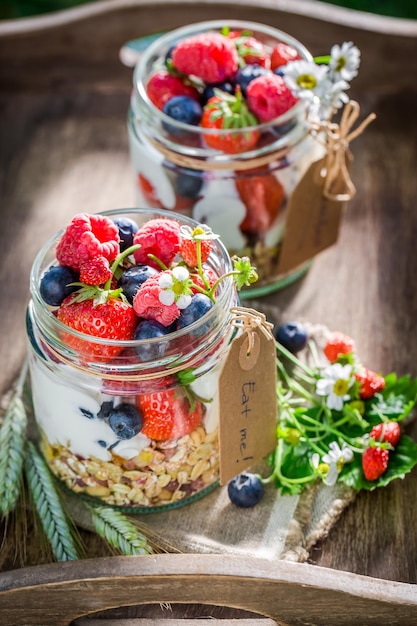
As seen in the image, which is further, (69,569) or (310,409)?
(310,409)

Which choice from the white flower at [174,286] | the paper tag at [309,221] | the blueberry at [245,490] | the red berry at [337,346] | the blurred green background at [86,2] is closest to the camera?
the white flower at [174,286]

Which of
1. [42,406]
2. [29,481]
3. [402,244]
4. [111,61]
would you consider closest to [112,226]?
[42,406]

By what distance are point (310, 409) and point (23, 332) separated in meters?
0.54

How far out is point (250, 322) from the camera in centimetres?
116

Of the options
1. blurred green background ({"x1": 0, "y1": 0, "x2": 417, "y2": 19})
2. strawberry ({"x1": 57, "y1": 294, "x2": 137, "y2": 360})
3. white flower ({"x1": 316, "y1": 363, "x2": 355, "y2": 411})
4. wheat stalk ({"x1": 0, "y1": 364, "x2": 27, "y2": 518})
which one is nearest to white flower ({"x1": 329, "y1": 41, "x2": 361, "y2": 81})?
white flower ({"x1": 316, "y1": 363, "x2": 355, "y2": 411})

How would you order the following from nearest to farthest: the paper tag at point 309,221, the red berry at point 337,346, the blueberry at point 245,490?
the blueberry at point 245,490 < the red berry at point 337,346 < the paper tag at point 309,221

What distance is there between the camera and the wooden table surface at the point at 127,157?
1603 millimetres

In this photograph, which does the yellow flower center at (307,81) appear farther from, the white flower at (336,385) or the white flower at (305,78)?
the white flower at (336,385)

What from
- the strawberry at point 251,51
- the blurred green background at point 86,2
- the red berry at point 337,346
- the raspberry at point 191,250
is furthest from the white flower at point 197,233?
the blurred green background at point 86,2

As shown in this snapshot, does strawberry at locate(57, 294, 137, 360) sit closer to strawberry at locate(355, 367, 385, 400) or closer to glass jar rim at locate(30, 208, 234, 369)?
glass jar rim at locate(30, 208, 234, 369)

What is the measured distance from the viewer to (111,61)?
200 centimetres

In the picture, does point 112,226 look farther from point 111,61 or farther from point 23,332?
point 111,61

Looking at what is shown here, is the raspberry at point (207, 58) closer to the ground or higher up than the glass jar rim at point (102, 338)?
higher up

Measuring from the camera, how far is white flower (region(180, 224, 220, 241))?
1150 millimetres
